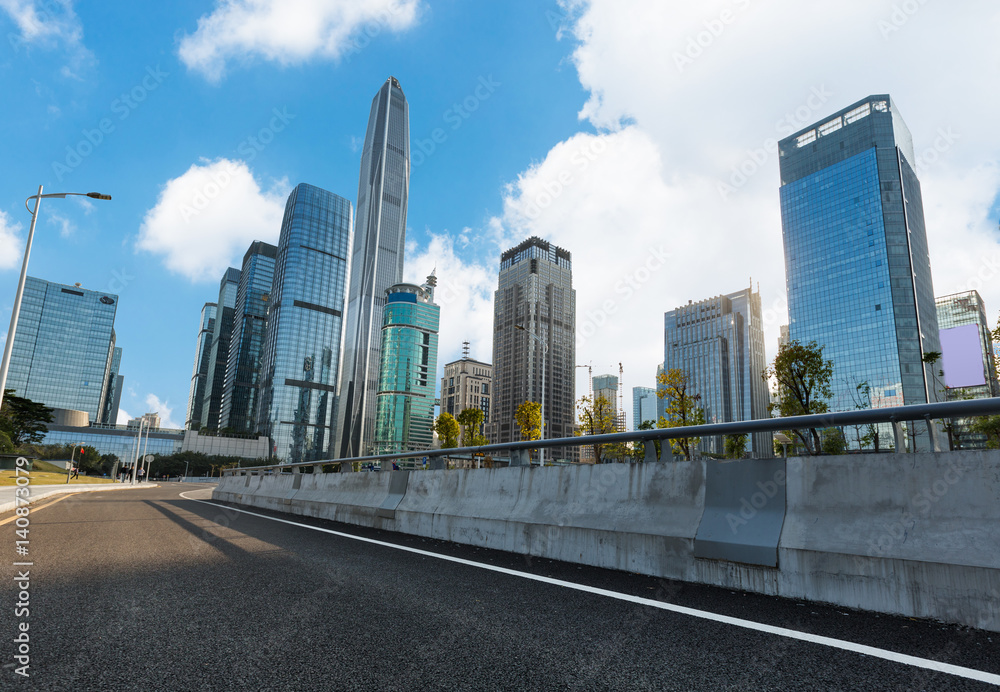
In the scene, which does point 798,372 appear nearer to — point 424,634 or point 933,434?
point 933,434

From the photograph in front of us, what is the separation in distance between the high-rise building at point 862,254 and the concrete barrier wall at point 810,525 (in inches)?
6080

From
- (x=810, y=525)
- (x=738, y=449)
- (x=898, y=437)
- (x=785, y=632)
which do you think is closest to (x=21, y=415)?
(x=738, y=449)

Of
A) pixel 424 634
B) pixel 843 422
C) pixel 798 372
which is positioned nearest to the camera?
pixel 424 634

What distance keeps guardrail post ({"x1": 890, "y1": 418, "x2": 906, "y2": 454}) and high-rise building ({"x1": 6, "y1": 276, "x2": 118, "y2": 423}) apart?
214 metres

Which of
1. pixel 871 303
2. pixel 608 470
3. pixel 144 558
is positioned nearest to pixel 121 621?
pixel 144 558

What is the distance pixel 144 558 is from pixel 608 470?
17.4ft

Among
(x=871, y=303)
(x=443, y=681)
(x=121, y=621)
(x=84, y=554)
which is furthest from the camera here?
(x=871, y=303)

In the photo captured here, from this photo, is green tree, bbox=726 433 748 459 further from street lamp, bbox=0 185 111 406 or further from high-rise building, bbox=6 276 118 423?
high-rise building, bbox=6 276 118 423

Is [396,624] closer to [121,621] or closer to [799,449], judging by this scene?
[121,621]

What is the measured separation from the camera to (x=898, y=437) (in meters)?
4.07

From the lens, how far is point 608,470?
19.7 feet

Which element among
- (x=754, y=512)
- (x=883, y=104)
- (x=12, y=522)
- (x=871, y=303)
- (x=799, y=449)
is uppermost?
(x=883, y=104)

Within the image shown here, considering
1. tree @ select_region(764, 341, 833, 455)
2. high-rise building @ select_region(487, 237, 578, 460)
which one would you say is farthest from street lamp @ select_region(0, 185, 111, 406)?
high-rise building @ select_region(487, 237, 578, 460)

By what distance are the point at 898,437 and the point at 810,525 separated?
3.07 ft
